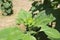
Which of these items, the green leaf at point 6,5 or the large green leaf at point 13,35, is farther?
the green leaf at point 6,5

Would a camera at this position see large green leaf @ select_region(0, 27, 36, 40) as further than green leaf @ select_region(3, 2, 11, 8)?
No

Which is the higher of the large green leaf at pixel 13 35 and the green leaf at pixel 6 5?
the large green leaf at pixel 13 35

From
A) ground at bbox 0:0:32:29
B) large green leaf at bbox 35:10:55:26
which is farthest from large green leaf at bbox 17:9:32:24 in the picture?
ground at bbox 0:0:32:29

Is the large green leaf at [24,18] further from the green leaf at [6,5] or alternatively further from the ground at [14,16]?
the green leaf at [6,5]

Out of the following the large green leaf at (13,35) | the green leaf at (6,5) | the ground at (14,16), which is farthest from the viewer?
the green leaf at (6,5)

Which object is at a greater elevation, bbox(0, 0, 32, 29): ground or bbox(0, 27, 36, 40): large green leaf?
bbox(0, 27, 36, 40): large green leaf

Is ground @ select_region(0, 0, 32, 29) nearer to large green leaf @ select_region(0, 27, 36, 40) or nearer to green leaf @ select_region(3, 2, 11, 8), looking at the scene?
green leaf @ select_region(3, 2, 11, 8)

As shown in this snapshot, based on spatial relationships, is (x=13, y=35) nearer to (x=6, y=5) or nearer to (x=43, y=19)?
(x=43, y=19)

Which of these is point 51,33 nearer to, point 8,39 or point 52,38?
point 52,38

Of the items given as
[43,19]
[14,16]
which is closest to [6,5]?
[14,16]

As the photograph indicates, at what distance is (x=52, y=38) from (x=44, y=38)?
242 mm

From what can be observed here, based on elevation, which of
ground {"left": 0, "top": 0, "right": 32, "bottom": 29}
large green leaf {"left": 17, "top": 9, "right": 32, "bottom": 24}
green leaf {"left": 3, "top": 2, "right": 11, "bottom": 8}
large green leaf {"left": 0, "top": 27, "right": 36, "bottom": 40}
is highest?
large green leaf {"left": 17, "top": 9, "right": 32, "bottom": 24}

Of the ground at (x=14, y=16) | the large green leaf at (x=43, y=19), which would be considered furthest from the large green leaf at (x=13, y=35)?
the ground at (x=14, y=16)

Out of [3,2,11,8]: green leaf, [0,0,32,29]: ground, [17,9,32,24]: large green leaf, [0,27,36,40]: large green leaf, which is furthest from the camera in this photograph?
[3,2,11,8]: green leaf
